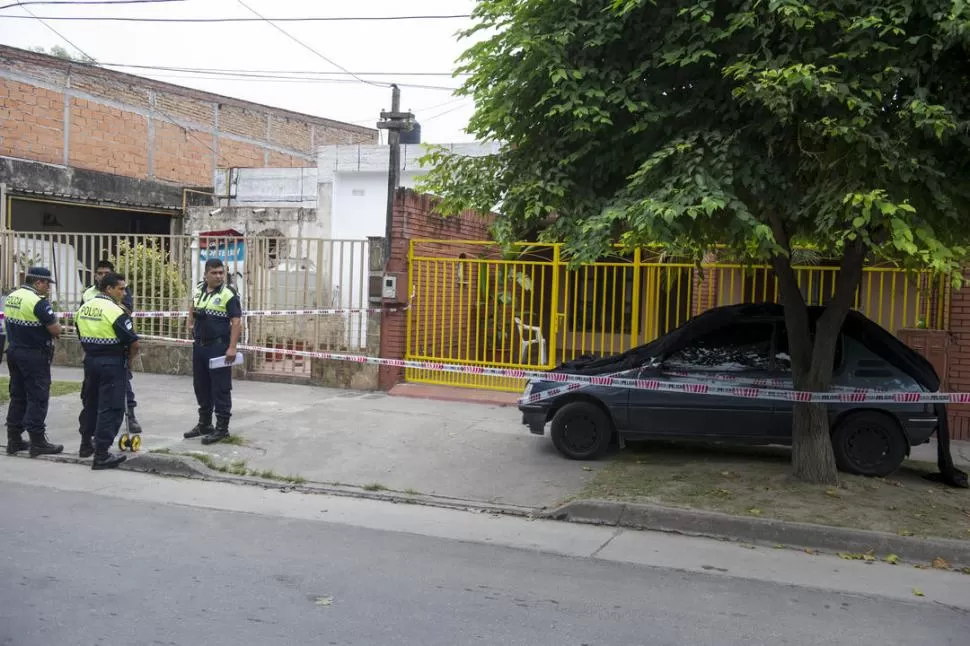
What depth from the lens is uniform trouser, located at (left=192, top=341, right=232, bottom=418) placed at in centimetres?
906

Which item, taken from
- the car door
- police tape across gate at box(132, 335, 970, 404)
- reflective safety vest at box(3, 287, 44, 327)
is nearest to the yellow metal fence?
the car door

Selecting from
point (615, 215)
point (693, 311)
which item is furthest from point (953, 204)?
point (693, 311)

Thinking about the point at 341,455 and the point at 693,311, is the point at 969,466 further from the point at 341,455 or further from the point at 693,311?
the point at 341,455

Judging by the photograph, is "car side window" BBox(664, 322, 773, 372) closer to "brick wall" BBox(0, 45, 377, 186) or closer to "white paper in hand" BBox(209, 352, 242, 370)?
"white paper in hand" BBox(209, 352, 242, 370)

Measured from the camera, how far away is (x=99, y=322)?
812cm

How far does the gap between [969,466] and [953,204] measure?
397 centimetres

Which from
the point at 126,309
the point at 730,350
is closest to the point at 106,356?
the point at 126,309

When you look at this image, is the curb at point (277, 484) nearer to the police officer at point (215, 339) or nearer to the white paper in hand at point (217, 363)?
the police officer at point (215, 339)

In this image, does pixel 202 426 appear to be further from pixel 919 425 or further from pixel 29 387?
pixel 919 425

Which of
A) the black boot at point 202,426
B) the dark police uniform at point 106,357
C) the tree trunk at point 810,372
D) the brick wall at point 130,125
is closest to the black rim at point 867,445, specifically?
the tree trunk at point 810,372

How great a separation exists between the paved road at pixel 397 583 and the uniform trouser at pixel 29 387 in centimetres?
165

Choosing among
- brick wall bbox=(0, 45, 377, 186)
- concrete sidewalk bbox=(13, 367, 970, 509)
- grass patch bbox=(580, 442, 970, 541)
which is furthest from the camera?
brick wall bbox=(0, 45, 377, 186)

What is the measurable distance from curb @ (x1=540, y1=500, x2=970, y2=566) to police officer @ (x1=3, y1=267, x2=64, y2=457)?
5.17 m

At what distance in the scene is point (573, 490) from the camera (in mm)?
7695
